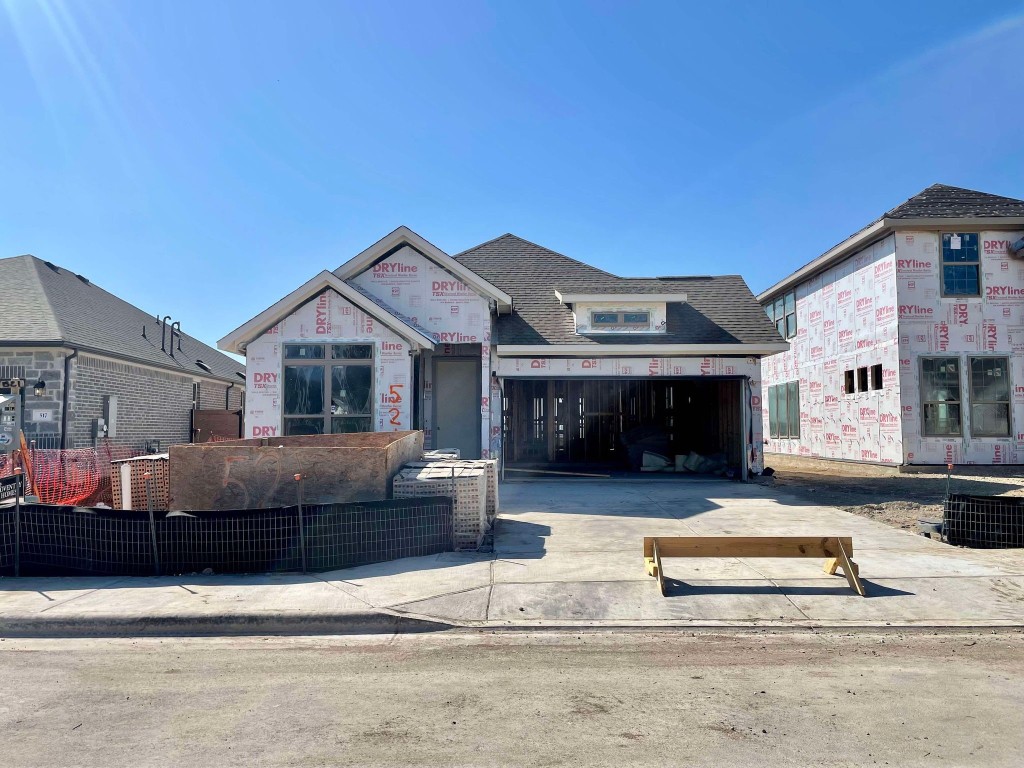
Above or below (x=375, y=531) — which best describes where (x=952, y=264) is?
above

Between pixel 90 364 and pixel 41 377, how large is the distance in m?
1.32

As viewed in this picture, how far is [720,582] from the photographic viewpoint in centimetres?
660

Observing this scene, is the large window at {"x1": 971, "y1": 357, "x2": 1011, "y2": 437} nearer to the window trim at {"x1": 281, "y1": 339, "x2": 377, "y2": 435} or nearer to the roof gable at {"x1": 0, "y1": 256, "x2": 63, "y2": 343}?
the window trim at {"x1": 281, "y1": 339, "x2": 377, "y2": 435}

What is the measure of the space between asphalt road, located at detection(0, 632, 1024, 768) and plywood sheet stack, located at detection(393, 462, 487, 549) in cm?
262

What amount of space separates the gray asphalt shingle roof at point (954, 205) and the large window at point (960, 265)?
1.88 ft

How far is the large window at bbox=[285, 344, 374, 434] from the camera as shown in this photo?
45.0ft

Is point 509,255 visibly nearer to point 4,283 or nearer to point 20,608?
point 4,283

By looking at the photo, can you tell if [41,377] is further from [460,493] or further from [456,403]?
[460,493]

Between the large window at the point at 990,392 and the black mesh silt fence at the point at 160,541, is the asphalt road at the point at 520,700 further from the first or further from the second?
the large window at the point at 990,392

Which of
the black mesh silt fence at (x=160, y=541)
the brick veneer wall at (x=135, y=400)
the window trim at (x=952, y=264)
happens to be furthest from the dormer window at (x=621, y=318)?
the brick veneer wall at (x=135, y=400)

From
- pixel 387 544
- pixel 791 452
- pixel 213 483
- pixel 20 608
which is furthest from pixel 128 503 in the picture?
pixel 791 452

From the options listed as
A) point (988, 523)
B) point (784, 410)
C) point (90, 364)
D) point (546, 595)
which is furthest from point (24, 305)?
point (784, 410)

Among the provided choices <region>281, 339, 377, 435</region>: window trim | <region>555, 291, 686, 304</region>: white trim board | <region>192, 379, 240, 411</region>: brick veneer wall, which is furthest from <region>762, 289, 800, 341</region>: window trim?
<region>192, 379, 240, 411</region>: brick veneer wall

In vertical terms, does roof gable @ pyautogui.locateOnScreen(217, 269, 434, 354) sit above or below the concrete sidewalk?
above
